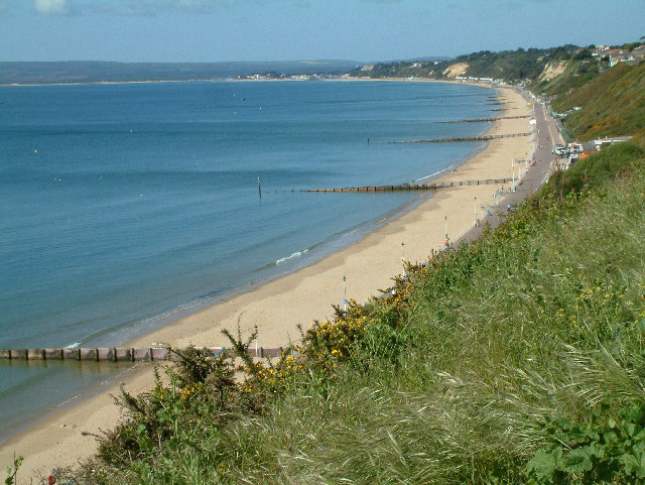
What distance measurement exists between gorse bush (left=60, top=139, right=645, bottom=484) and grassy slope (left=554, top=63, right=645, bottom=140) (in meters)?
44.0

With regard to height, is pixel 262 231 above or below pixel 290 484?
below

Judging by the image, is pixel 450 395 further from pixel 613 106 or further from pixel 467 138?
pixel 467 138

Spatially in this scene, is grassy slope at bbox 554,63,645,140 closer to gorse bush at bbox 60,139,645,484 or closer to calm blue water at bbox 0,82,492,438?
calm blue water at bbox 0,82,492,438

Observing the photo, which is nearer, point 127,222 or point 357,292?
point 357,292

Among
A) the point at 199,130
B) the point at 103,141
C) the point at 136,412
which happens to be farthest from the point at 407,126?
the point at 136,412

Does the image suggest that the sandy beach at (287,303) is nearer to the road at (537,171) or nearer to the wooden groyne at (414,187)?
the wooden groyne at (414,187)

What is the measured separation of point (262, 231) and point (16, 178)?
3116 centimetres

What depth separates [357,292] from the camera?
2619 cm

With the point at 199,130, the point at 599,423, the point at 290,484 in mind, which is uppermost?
the point at 599,423

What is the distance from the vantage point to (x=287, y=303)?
2562 centimetres

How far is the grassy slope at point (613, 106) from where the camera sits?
53.4 metres

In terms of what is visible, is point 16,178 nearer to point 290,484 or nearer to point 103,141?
point 103,141

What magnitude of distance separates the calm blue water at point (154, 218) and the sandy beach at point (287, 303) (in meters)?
1.10

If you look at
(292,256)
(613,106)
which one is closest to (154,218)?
(292,256)
